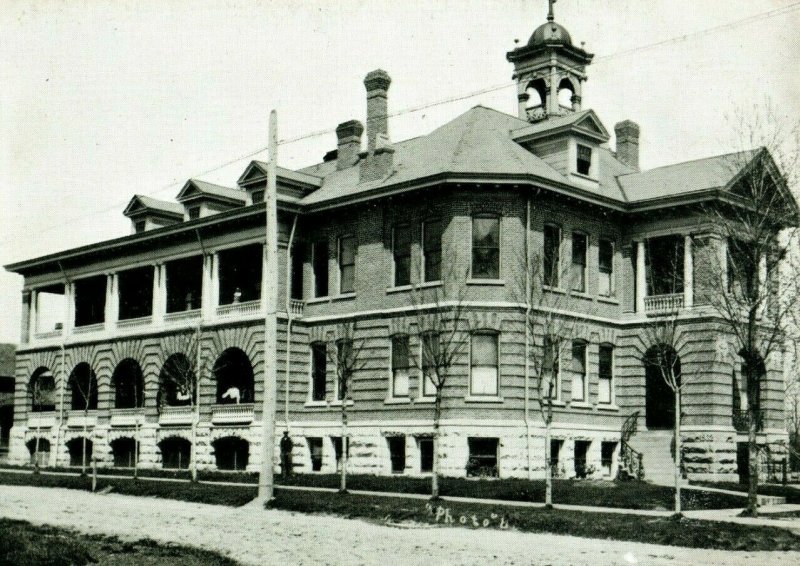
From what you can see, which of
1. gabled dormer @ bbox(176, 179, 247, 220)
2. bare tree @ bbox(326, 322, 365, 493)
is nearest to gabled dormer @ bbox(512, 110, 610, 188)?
bare tree @ bbox(326, 322, 365, 493)

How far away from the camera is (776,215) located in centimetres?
2545

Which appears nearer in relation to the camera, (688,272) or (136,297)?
(688,272)

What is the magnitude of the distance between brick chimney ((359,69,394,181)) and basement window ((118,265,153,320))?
53.2 ft

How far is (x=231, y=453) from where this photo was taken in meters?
41.5

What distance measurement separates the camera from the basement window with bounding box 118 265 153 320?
2042 inches

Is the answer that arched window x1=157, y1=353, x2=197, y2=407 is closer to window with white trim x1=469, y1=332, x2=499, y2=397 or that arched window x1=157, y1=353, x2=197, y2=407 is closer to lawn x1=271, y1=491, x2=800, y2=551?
window with white trim x1=469, y1=332, x2=499, y2=397

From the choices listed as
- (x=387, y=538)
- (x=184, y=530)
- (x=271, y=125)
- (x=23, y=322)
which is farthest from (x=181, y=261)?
(x=387, y=538)

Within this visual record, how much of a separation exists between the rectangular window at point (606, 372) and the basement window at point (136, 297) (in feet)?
76.3

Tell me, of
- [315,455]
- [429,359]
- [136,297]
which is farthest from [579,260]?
[136,297]

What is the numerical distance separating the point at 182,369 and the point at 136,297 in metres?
14.0

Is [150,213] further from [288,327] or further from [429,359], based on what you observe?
[429,359]

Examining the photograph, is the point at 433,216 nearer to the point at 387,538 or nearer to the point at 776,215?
the point at 776,215

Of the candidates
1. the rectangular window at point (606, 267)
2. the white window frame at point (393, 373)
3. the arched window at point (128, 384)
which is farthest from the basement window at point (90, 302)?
the rectangular window at point (606, 267)

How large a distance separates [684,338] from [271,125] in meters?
17.0
